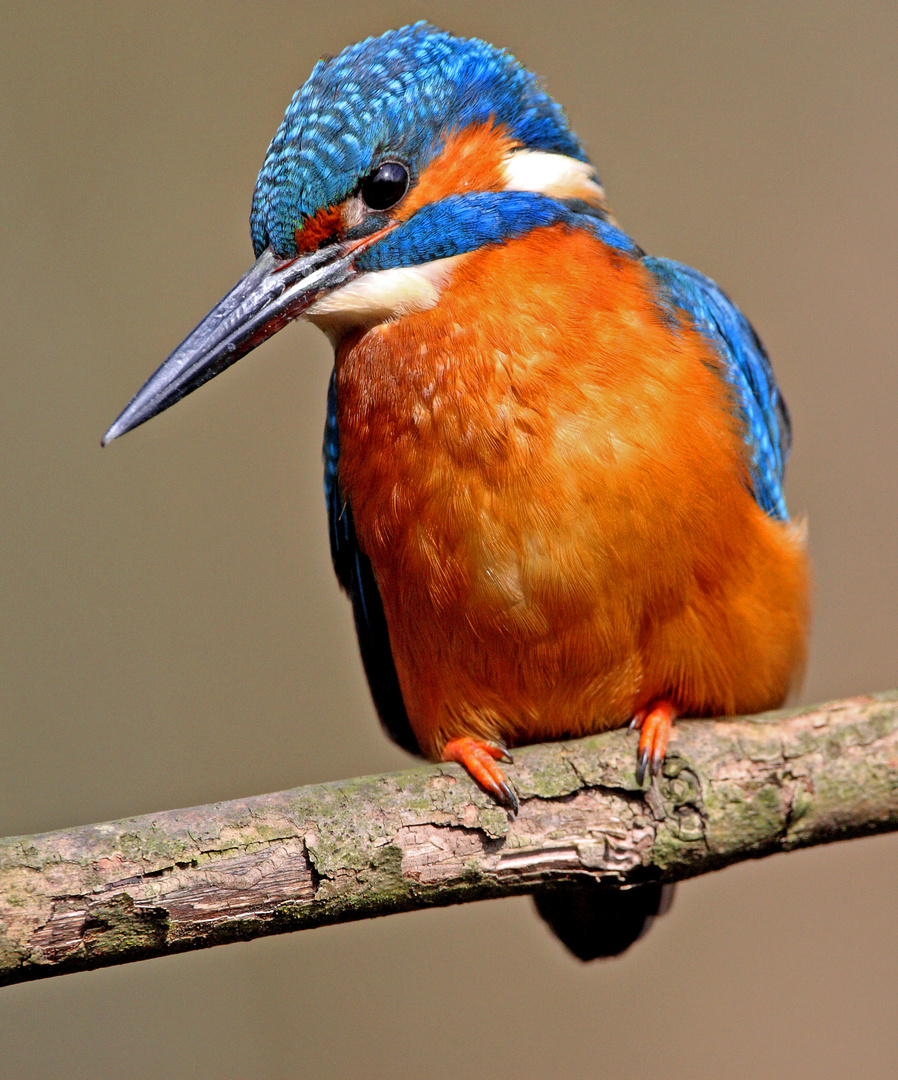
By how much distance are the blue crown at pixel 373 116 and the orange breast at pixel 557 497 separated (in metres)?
0.24

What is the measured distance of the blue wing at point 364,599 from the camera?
93.4 inches

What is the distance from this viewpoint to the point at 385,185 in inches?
76.6

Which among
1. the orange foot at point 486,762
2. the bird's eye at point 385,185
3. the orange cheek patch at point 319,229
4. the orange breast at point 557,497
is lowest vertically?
the orange foot at point 486,762

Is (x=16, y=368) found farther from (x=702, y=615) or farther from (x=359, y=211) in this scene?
(x=702, y=615)

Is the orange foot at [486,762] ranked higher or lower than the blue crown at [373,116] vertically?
lower

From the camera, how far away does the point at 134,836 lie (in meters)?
1.67

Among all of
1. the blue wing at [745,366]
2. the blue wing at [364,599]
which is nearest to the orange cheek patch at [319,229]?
the blue wing at [364,599]

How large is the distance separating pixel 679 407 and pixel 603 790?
Result: 0.71 m

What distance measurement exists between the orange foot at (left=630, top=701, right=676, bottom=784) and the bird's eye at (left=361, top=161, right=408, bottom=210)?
3.53 ft

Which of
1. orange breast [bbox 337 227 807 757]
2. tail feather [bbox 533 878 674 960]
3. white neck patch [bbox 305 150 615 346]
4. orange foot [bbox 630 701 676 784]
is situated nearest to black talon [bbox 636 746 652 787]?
orange foot [bbox 630 701 676 784]

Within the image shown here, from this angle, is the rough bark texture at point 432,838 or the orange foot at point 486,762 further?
the orange foot at point 486,762

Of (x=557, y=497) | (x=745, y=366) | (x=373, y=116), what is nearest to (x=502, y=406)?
(x=557, y=497)

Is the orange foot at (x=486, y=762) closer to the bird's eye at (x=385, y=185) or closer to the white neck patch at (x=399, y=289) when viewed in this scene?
the white neck patch at (x=399, y=289)

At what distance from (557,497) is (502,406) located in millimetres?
188
